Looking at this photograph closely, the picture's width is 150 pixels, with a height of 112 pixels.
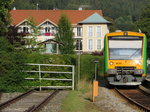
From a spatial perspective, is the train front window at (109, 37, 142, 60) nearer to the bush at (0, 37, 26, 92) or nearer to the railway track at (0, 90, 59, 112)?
the bush at (0, 37, 26, 92)

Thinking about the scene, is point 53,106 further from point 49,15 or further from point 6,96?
point 49,15

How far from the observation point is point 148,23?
8925 centimetres

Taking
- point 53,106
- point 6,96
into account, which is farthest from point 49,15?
point 53,106

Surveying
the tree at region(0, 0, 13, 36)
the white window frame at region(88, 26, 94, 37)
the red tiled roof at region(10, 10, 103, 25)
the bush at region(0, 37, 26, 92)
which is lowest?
the bush at region(0, 37, 26, 92)

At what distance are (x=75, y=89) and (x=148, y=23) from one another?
2839 inches

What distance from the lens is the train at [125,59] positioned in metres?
20.6

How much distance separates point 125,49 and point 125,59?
0.64 meters

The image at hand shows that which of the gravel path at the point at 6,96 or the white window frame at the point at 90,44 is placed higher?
the white window frame at the point at 90,44

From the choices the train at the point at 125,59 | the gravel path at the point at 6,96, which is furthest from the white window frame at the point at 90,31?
the gravel path at the point at 6,96

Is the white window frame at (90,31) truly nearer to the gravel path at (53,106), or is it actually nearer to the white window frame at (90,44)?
the white window frame at (90,44)

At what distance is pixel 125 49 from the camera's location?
2123cm

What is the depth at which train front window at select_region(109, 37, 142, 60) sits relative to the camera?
2097 centimetres

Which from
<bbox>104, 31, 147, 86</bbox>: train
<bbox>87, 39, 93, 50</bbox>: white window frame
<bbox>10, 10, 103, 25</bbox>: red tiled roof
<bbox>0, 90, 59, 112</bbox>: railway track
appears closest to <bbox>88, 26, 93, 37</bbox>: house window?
<bbox>87, 39, 93, 50</bbox>: white window frame

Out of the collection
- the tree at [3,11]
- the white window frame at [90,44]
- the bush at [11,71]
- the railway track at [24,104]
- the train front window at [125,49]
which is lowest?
the railway track at [24,104]
